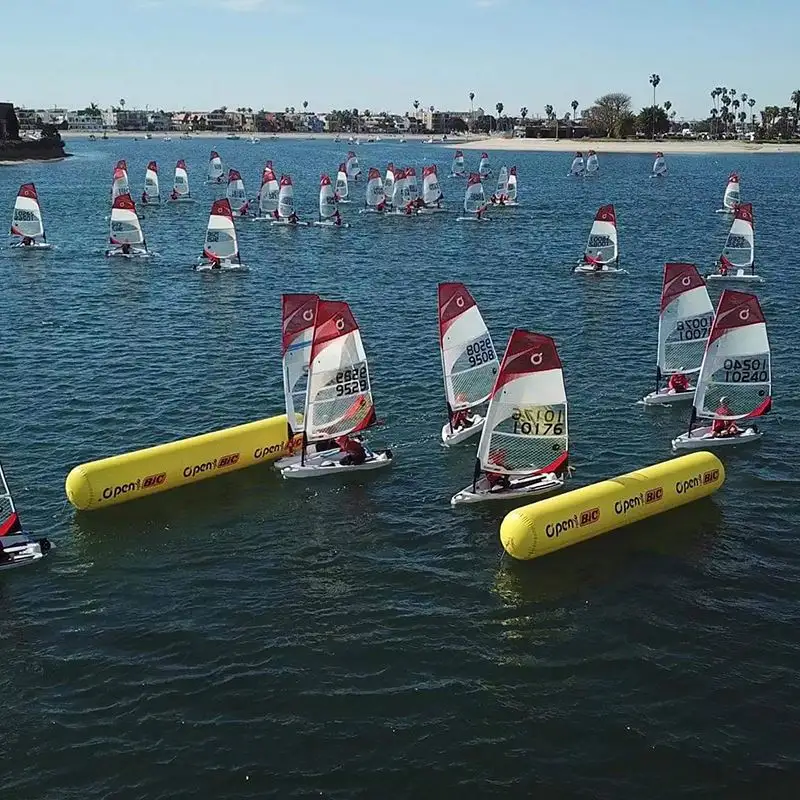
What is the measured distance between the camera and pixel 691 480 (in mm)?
35062

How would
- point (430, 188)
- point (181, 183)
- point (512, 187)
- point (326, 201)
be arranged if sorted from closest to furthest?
point (326, 201) < point (430, 188) < point (512, 187) < point (181, 183)

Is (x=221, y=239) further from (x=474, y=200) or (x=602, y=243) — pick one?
(x=474, y=200)

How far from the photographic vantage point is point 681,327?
46.8 meters

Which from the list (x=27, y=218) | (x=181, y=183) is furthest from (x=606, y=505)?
(x=181, y=183)

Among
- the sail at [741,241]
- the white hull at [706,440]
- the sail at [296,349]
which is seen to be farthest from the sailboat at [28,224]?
the white hull at [706,440]

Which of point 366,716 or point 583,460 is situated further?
point 583,460

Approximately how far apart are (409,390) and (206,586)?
21.8m

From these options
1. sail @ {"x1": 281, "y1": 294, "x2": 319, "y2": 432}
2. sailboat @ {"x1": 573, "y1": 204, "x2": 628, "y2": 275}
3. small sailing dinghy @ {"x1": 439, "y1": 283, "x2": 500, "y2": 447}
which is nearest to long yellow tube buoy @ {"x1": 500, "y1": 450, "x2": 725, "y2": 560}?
small sailing dinghy @ {"x1": 439, "y1": 283, "x2": 500, "y2": 447}

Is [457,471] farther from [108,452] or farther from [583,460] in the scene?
[108,452]

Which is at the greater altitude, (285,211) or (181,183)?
(181,183)

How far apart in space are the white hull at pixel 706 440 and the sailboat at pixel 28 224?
73.6 metres

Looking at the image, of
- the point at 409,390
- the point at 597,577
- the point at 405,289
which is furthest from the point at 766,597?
the point at 405,289

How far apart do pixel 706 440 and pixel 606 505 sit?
1048 cm

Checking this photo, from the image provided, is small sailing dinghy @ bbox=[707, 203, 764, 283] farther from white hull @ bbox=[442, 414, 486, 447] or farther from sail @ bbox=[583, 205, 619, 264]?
white hull @ bbox=[442, 414, 486, 447]
